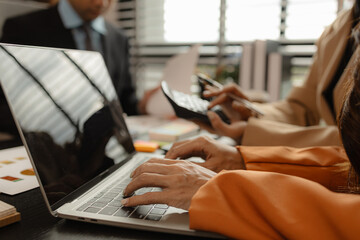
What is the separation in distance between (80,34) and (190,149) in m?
1.12

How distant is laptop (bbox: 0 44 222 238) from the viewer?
0.39 meters

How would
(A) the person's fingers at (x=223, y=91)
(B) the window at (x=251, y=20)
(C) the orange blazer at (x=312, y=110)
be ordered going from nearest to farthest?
(C) the orange blazer at (x=312, y=110)
(A) the person's fingers at (x=223, y=91)
(B) the window at (x=251, y=20)

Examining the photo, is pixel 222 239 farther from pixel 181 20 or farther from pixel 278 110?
pixel 181 20

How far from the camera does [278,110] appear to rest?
41.5 inches

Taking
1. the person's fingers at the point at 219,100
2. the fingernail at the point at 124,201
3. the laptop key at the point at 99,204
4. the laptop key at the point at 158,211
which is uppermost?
the person's fingers at the point at 219,100

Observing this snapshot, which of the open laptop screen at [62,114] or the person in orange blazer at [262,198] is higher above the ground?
the open laptop screen at [62,114]

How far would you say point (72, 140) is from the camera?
1.56 ft

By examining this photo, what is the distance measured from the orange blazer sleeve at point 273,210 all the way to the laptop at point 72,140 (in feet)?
0.09

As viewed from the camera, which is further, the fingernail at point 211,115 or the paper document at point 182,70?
the paper document at point 182,70

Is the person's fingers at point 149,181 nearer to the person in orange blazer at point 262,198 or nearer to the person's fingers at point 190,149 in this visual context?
the person in orange blazer at point 262,198

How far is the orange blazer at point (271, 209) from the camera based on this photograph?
342 mm

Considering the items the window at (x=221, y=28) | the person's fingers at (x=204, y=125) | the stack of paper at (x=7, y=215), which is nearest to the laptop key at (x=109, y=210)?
the stack of paper at (x=7, y=215)

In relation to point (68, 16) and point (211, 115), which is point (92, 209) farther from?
point (68, 16)

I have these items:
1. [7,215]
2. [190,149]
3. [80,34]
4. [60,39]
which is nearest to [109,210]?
[7,215]
